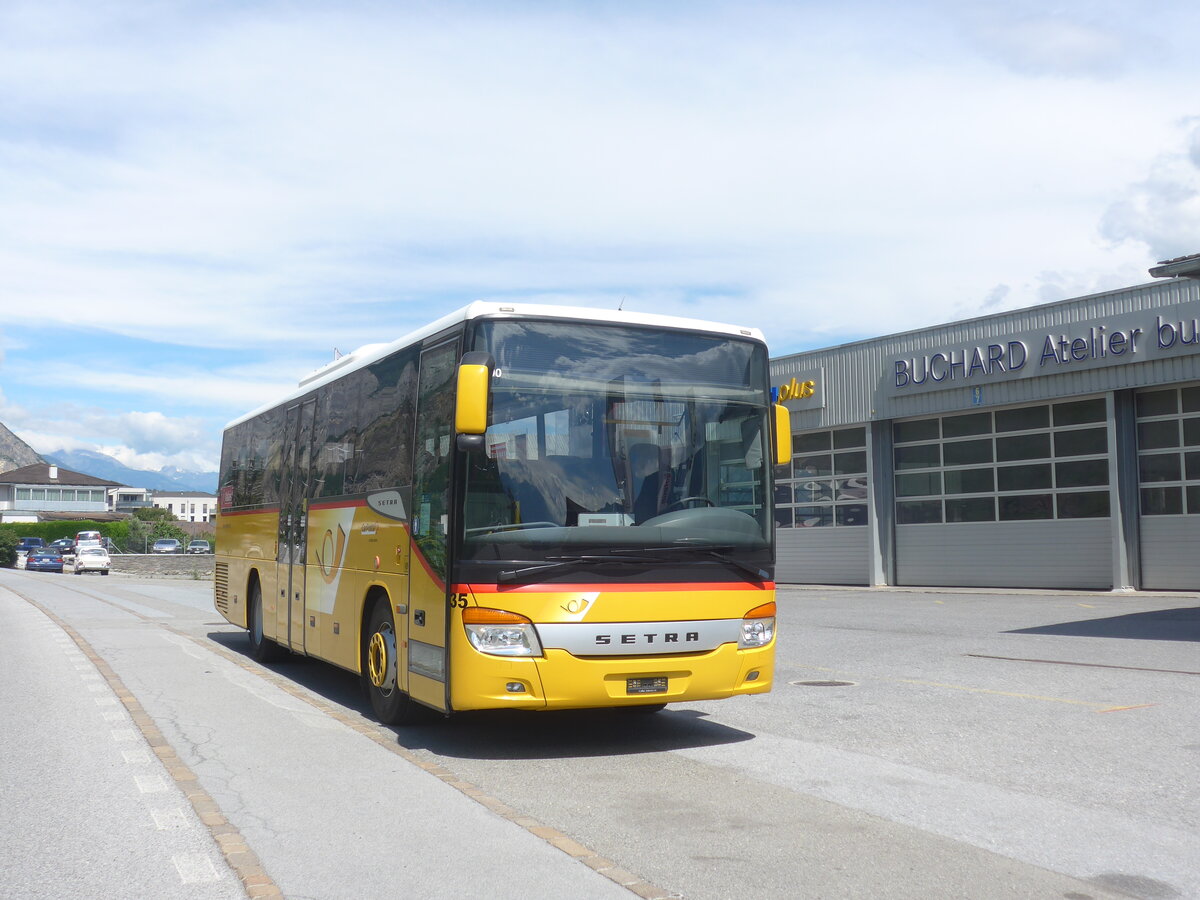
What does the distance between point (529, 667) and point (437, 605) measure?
84 centimetres

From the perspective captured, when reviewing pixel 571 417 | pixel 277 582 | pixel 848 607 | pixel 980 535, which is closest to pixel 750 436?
pixel 571 417

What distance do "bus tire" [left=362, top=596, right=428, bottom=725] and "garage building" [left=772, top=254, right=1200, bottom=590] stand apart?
19690 millimetres

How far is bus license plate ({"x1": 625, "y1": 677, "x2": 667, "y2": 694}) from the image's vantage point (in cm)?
778

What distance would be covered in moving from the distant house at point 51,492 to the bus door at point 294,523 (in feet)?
423

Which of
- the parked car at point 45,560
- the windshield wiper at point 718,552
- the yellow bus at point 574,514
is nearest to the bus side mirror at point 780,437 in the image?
the yellow bus at point 574,514

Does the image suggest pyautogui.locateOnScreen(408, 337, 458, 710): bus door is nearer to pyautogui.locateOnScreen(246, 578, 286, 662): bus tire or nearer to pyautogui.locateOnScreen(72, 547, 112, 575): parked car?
pyautogui.locateOnScreen(246, 578, 286, 662): bus tire

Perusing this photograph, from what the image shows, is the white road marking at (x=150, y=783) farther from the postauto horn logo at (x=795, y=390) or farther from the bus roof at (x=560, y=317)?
the postauto horn logo at (x=795, y=390)

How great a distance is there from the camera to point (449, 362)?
826 centimetres

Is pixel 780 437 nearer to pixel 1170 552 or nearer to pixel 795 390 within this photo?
pixel 1170 552

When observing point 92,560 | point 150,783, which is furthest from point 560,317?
point 92,560

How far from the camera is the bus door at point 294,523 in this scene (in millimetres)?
11891

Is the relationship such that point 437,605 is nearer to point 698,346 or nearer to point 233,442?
point 698,346

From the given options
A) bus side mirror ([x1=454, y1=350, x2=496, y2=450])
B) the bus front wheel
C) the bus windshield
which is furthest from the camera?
the bus front wheel

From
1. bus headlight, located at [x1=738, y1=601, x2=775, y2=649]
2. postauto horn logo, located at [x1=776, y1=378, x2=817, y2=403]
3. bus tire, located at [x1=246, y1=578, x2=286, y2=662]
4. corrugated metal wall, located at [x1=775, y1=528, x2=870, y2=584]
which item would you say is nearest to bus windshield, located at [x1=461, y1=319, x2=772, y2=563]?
bus headlight, located at [x1=738, y1=601, x2=775, y2=649]
